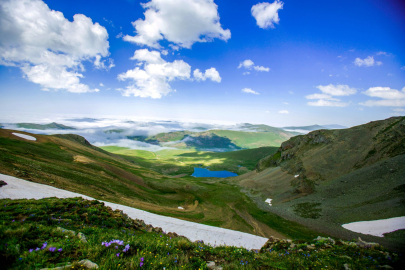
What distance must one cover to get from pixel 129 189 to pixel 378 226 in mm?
65656

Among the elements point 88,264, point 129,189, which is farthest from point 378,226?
point 129,189

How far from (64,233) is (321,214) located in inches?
2483

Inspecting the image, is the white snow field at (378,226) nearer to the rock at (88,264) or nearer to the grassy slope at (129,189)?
the grassy slope at (129,189)

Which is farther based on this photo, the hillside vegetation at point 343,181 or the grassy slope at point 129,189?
the hillside vegetation at point 343,181

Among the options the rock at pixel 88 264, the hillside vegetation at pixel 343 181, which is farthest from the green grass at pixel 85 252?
the hillside vegetation at pixel 343 181

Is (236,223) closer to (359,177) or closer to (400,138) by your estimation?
(359,177)

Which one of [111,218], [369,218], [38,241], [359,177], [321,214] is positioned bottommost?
[321,214]

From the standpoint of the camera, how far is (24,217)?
27.7 feet

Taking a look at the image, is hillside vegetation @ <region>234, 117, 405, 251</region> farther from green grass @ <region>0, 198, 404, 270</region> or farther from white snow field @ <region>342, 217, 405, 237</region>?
green grass @ <region>0, 198, 404, 270</region>

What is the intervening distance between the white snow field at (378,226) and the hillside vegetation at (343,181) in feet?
6.23

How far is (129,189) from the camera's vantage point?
5025 centimetres

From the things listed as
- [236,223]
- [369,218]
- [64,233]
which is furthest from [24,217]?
[369,218]

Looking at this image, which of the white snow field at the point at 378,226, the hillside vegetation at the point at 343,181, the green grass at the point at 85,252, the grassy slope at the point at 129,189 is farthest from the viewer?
the hillside vegetation at the point at 343,181

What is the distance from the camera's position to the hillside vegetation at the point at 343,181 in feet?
142
